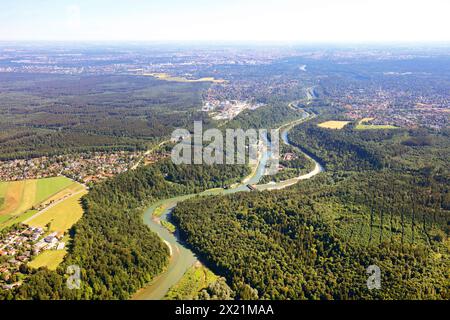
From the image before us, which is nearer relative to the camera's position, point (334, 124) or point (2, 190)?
point (2, 190)

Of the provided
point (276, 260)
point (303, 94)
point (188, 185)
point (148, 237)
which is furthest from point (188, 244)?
point (303, 94)

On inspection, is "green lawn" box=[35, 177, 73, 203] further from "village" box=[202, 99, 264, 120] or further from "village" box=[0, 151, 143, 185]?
"village" box=[202, 99, 264, 120]

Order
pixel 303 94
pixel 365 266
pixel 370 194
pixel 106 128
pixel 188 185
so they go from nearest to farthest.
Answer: pixel 365 266
pixel 370 194
pixel 188 185
pixel 106 128
pixel 303 94

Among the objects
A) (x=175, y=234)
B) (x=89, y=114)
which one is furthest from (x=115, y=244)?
(x=89, y=114)

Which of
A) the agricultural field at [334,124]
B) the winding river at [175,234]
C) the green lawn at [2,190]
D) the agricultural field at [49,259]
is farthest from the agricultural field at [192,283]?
the agricultural field at [334,124]

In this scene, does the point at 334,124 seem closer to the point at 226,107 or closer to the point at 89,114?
the point at 226,107

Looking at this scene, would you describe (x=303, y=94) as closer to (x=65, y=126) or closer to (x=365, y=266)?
(x=65, y=126)
